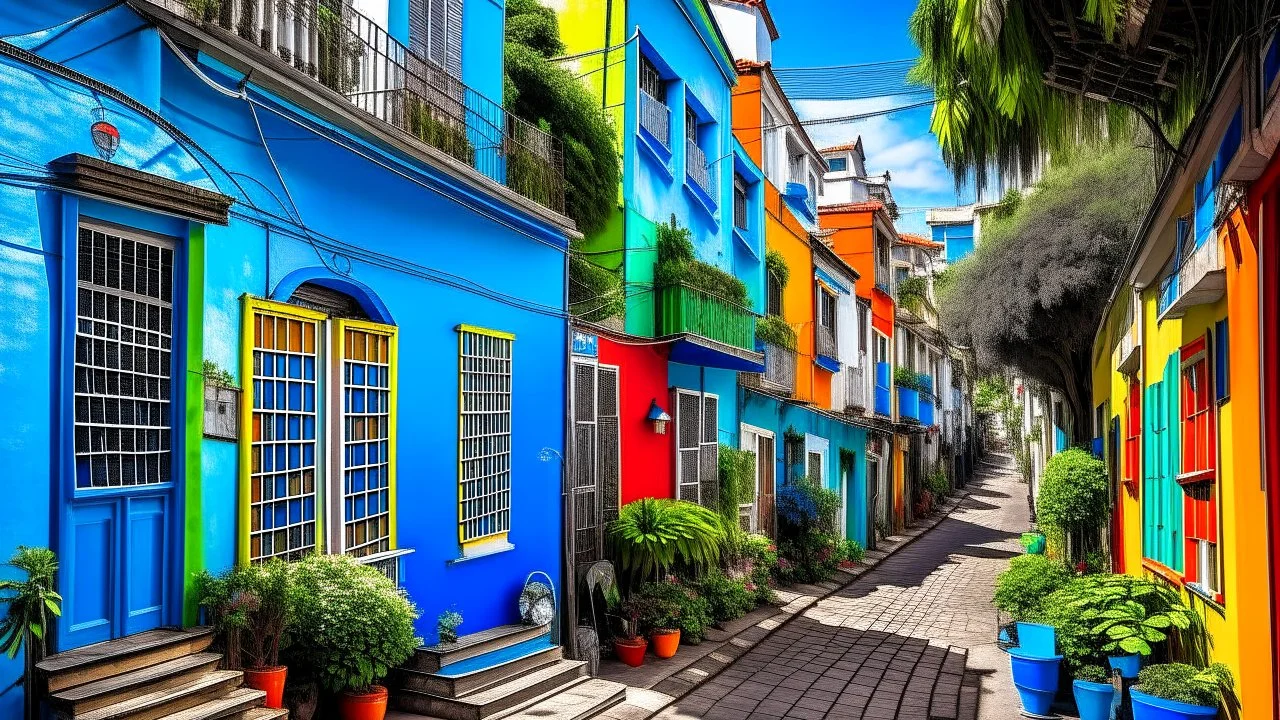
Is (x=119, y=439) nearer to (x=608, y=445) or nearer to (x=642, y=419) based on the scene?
(x=608, y=445)

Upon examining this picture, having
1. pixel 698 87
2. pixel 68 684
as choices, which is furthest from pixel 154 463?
pixel 698 87

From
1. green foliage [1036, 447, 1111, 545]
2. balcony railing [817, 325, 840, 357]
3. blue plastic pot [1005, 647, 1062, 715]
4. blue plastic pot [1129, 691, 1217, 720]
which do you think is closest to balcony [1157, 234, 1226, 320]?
blue plastic pot [1129, 691, 1217, 720]

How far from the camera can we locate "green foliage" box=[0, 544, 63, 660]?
15.4 feet

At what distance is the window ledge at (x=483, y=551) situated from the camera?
882cm

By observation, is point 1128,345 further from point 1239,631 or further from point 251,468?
point 251,468

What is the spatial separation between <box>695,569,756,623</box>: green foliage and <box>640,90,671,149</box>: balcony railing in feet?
20.3

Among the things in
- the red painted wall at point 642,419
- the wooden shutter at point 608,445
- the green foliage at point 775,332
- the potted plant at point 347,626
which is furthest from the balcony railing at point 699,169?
the potted plant at point 347,626

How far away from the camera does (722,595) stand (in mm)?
13305

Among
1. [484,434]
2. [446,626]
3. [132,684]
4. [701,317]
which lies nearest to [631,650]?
[446,626]

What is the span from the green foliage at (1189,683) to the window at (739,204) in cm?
1203

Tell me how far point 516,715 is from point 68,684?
3.77 meters

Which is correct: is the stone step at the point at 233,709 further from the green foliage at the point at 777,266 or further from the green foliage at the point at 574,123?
the green foliage at the point at 777,266

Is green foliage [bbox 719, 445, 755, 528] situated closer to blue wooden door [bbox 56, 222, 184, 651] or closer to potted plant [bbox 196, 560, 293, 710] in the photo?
potted plant [bbox 196, 560, 293, 710]

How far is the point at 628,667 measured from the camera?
10.6 metres
